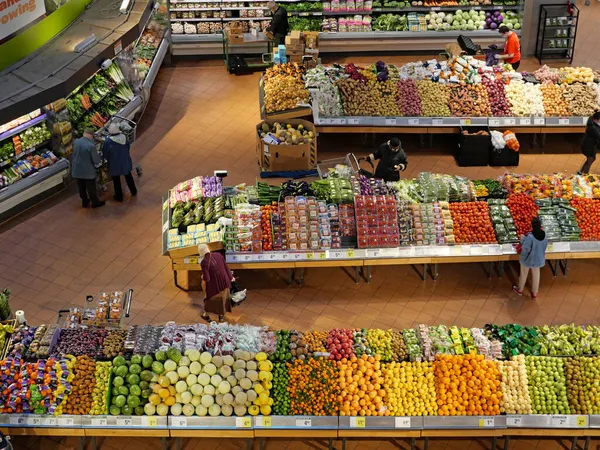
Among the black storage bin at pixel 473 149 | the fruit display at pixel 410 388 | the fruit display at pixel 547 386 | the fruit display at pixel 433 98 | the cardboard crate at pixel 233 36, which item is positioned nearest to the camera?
the fruit display at pixel 410 388

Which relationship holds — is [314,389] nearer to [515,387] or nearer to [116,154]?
[515,387]

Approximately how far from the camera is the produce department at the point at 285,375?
8.92 m

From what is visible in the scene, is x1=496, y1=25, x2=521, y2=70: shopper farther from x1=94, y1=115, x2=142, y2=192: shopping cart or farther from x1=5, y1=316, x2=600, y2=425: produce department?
x1=5, y1=316, x2=600, y2=425: produce department

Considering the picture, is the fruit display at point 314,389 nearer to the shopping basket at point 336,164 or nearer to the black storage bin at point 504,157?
the shopping basket at point 336,164

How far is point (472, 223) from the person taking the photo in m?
11.8

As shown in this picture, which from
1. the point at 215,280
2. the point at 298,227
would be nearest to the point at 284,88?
the point at 298,227

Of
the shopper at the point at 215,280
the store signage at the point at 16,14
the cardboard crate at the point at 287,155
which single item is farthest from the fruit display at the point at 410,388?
the store signage at the point at 16,14

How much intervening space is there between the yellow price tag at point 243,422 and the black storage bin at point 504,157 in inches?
293

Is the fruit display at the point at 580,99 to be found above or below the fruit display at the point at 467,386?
above

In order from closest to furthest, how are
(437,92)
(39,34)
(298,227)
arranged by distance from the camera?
(298,227) < (39,34) < (437,92)

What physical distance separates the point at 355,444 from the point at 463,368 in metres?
1.46

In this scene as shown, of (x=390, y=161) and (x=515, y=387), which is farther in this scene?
(x=390, y=161)

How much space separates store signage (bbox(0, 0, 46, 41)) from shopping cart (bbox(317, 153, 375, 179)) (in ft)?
17.0

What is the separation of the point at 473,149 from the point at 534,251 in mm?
3648
